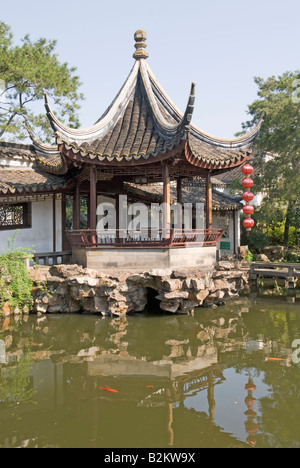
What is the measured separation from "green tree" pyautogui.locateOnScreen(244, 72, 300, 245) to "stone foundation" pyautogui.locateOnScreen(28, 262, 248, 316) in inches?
308

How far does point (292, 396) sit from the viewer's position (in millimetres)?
5141

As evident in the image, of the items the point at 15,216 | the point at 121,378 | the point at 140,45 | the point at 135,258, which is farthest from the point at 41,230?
the point at 121,378

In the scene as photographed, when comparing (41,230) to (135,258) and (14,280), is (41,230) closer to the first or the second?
(14,280)

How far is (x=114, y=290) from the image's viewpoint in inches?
350

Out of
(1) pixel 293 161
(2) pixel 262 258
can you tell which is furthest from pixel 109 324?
(1) pixel 293 161

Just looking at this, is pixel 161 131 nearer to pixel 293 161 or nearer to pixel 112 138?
pixel 112 138

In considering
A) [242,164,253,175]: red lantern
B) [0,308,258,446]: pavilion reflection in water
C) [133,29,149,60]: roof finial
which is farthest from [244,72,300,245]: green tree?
[0,308,258,446]: pavilion reflection in water

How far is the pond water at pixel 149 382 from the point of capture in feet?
13.8

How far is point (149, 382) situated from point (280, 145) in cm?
1239

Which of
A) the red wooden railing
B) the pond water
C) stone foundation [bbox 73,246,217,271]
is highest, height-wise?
the red wooden railing

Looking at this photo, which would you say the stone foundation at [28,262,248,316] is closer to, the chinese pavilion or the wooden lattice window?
the chinese pavilion

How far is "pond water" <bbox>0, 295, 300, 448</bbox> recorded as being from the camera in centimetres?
421
